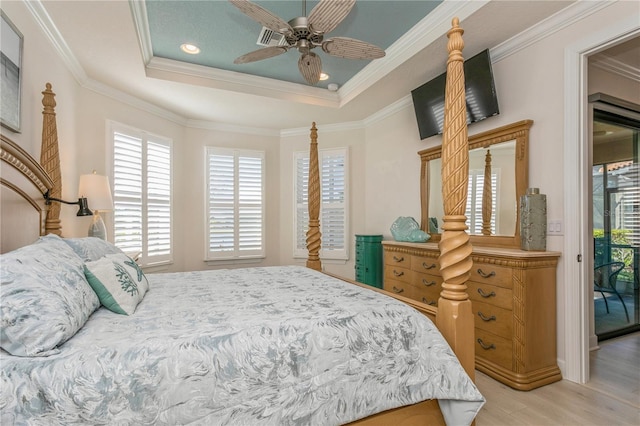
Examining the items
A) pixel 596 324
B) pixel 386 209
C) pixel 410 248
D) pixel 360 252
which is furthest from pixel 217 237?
pixel 596 324

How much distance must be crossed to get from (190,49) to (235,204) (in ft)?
7.98

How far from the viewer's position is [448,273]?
162 cm

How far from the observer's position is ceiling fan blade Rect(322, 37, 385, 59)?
229 cm

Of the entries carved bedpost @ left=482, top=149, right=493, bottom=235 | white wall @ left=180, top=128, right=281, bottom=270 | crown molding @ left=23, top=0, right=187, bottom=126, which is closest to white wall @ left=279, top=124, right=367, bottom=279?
white wall @ left=180, top=128, right=281, bottom=270

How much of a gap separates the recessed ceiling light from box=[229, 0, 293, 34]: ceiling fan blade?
149 cm

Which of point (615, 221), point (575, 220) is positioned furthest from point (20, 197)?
point (615, 221)

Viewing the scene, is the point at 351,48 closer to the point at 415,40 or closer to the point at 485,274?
the point at 415,40

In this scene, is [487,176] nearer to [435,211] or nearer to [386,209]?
[435,211]

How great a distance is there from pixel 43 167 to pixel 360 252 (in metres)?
3.47

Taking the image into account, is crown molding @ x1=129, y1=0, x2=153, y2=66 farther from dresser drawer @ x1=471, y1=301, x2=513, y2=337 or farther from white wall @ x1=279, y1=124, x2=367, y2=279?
dresser drawer @ x1=471, y1=301, x2=513, y2=337

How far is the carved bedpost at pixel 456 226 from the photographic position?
1.59m

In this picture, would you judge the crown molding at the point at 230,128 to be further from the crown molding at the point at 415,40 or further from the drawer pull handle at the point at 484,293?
the drawer pull handle at the point at 484,293

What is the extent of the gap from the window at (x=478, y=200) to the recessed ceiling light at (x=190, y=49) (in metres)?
2.98

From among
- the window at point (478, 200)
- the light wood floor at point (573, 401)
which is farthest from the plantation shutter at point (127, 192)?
the light wood floor at point (573, 401)
